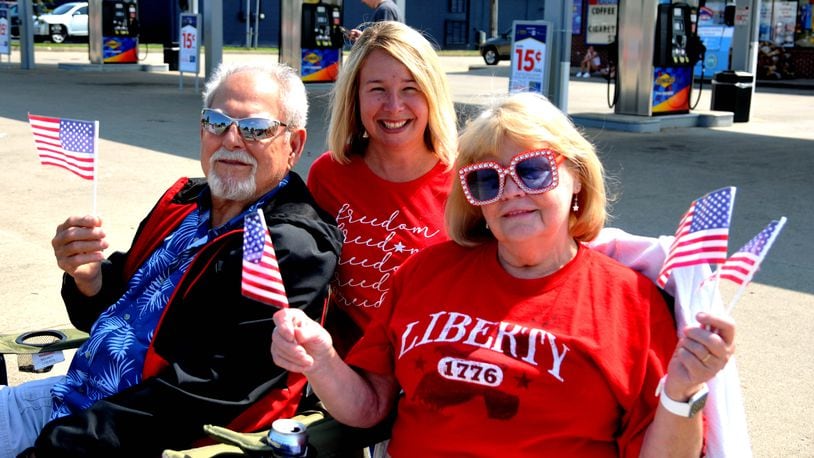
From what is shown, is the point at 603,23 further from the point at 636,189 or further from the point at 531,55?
the point at 636,189

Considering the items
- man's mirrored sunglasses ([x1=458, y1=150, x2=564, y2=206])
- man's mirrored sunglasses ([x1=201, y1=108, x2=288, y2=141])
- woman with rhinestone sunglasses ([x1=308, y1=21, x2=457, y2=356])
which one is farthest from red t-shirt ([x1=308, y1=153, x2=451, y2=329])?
man's mirrored sunglasses ([x1=458, y1=150, x2=564, y2=206])

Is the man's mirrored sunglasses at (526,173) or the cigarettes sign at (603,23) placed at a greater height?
the cigarettes sign at (603,23)

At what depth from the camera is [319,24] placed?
18953mm

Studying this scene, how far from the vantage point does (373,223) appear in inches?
112

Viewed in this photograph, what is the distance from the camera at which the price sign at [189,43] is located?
17.9m

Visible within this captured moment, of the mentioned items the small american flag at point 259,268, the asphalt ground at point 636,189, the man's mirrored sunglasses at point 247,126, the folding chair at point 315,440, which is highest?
the man's mirrored sunglasses at point 247,126

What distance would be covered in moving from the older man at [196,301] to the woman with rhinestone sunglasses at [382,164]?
0.19 metres

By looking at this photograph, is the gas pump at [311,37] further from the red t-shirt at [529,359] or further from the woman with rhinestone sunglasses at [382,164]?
the red t-shirt at [529,359]

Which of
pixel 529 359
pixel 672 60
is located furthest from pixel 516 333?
pixel 672 60

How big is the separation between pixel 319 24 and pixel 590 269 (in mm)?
17317

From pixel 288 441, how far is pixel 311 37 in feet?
57.2

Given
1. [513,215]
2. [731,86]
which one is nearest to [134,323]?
[513,215]

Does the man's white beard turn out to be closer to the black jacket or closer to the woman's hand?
the black jacket

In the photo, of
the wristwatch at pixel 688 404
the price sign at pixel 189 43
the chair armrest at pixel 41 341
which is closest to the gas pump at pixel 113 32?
the price sign at pixel 189 43
